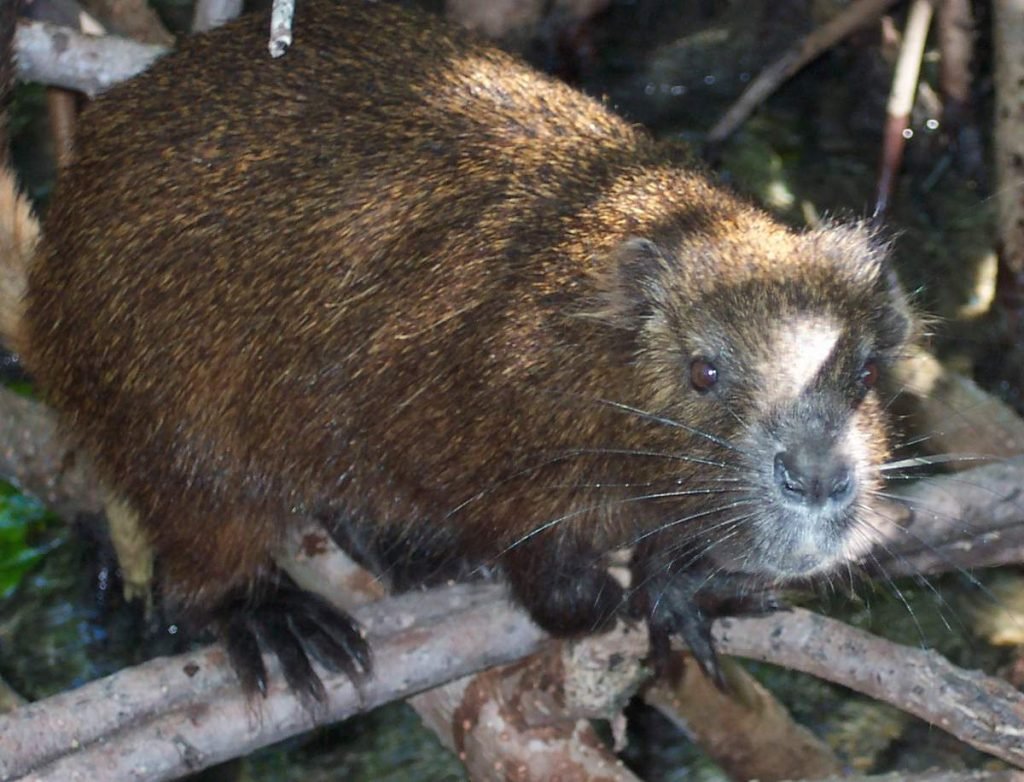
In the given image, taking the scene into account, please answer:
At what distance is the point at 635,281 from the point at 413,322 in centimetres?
72

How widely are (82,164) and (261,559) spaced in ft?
4.43

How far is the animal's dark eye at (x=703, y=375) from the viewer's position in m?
4.43

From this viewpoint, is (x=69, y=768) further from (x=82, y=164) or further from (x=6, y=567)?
(x=6, y=567)

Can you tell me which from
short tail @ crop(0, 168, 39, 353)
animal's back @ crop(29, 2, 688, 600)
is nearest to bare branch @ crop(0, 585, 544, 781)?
animal's back @ crop(29, 2, 688, 600)

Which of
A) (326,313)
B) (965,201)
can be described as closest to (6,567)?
(326,313)

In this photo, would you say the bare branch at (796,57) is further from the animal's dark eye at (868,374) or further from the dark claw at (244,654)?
the dark claw at (244,654)

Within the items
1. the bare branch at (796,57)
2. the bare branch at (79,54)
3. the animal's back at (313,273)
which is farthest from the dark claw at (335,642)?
the bare branch at (796,57)

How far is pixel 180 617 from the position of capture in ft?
18.1

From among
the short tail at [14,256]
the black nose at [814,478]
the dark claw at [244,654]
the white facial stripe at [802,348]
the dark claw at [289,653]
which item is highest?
the white facial stripe at [802,348]

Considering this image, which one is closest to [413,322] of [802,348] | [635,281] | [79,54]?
[635,281]

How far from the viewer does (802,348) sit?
4332mm

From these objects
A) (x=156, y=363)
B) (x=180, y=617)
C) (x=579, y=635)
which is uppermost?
(x=156, y=363)

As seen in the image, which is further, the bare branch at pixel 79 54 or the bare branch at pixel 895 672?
the bare branch at pixel 79 54

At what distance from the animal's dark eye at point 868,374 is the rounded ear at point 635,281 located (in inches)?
21.9
